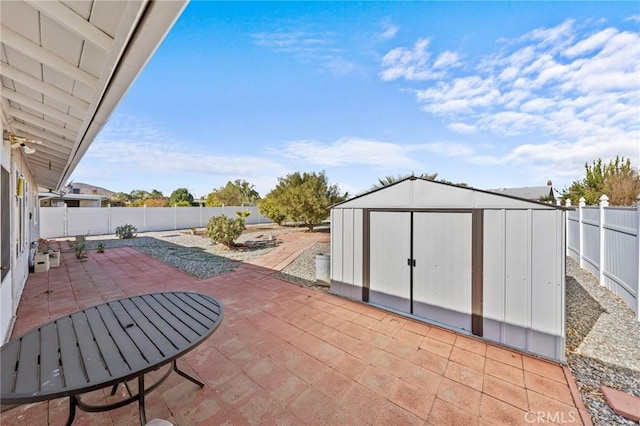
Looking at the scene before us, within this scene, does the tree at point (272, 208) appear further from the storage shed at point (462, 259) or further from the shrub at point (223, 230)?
the storage shed at point (462, 259)

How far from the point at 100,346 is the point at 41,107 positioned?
285 centimetres

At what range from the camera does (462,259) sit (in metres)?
3.45

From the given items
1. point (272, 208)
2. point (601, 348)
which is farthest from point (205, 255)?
point (601, 348)

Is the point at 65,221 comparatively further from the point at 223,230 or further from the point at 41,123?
the point at 41,123

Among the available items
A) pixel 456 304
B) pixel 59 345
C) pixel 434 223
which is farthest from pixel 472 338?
pixel 59 345

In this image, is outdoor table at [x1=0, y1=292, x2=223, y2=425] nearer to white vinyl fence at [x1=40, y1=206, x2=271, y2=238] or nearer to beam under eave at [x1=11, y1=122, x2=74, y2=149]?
beam under eave at [x1=11, y1=122, x2=74, y2=149]

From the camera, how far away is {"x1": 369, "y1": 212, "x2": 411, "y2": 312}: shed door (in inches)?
158

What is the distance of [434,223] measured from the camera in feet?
12.2

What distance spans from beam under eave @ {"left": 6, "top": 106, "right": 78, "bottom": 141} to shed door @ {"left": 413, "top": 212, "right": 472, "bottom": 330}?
5.43 m

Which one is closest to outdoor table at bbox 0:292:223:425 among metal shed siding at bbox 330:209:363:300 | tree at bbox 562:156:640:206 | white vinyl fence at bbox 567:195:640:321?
metal shed siding at bbox 330:209:363:300

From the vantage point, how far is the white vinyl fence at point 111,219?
43.8 feet
